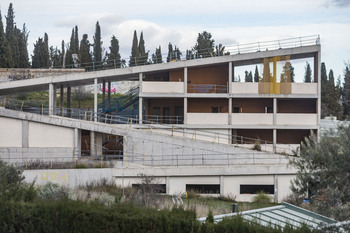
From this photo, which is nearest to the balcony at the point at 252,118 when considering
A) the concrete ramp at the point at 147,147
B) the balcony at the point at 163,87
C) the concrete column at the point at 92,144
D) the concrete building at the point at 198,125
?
the concrete building at the point at 198,125

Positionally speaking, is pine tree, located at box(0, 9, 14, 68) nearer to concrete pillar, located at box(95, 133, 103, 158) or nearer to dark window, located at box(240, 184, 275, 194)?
concrete pillar, located at box(95, 133, 103, 158)

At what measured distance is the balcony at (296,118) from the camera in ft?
100

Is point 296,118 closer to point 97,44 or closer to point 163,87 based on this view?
point 163,87

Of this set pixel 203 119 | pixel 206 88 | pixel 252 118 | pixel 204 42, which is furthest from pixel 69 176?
pixel 204 42

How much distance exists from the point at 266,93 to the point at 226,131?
162 inches

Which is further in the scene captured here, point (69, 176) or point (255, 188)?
point (255, 188)

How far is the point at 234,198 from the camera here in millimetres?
24062

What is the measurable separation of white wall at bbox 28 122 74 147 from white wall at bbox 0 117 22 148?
0.73 m

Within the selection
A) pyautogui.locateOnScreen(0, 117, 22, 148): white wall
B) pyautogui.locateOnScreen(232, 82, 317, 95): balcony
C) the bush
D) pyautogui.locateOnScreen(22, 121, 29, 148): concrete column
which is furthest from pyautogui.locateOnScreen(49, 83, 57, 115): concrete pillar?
the bush

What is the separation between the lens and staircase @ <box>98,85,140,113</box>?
107 ft

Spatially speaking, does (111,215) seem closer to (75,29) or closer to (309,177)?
(309,177)

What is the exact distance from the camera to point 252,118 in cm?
3045

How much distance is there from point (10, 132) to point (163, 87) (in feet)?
36.2

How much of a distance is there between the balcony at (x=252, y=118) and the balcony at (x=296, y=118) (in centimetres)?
73
